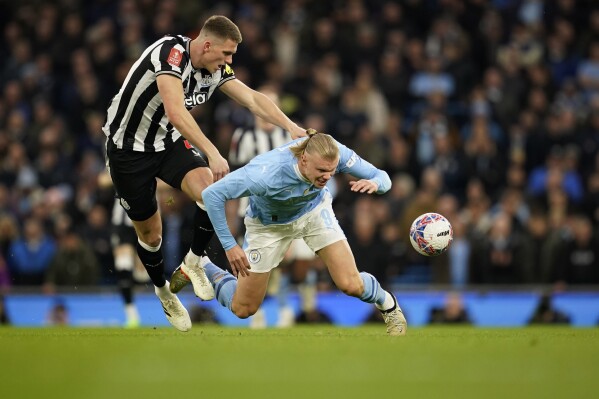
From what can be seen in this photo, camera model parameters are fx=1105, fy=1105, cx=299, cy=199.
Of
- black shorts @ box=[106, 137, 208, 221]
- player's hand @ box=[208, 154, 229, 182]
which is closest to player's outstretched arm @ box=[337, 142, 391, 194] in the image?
player's hand @ box=[208, 154, 229, 182]

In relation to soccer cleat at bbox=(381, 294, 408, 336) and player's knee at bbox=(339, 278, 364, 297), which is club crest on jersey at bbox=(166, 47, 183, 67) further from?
soccer cleat at bbox=(381, 294, 408, 336)

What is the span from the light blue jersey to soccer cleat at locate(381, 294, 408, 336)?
118 cm

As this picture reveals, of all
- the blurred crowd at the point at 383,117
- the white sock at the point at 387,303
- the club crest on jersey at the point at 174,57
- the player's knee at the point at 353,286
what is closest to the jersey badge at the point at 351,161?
the player's knee at the point at 353,286

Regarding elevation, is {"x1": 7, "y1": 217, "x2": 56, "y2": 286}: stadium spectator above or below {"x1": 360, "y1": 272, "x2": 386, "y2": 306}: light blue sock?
below

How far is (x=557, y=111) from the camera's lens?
57.6 feet

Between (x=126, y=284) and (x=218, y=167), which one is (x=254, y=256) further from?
(x=126, y=284)

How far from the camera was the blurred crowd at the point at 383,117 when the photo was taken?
49.9 feet

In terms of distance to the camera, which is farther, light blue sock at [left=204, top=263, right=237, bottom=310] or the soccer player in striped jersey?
light blue sock at [left=204, top=263, right=237, bottom=310]

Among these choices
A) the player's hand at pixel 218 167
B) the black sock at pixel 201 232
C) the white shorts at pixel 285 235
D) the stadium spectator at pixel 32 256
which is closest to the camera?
the player's hand at pixel 218 167

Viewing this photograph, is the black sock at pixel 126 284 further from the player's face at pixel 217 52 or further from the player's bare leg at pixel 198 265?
the player's face at pixel 217 52

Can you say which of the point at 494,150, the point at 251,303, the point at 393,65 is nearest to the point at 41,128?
the point at 393,65

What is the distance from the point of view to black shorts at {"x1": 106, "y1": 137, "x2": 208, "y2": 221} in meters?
9.23

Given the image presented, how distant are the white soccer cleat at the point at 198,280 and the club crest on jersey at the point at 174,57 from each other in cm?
183

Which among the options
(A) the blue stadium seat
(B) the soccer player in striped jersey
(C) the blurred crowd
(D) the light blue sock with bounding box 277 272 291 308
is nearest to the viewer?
(B) the soccer player in striped jersey
